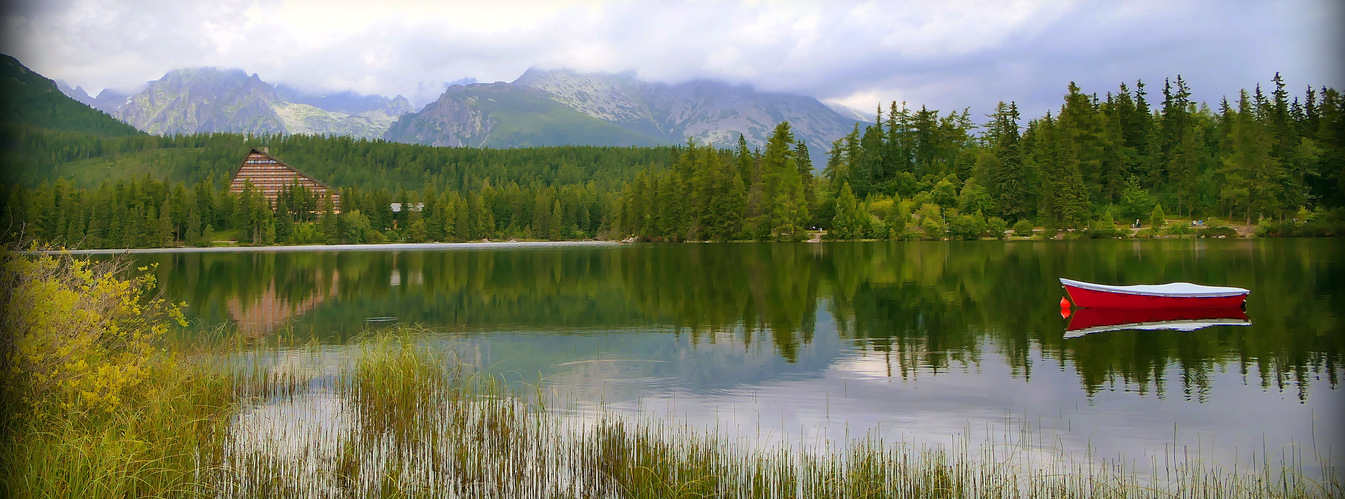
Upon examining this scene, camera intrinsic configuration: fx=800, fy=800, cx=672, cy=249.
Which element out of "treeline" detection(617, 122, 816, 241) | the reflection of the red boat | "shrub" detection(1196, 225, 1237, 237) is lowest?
the reflection of the red boat

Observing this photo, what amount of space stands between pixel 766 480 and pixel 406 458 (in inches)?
182

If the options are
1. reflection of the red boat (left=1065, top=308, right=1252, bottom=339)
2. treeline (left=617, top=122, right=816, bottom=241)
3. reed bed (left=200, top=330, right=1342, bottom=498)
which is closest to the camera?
reed bed (left=200, top=330, right=1342, bottom=498)

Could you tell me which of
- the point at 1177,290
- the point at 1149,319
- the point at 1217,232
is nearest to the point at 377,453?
the point at 1149,319

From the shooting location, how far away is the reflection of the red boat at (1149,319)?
23.1 m

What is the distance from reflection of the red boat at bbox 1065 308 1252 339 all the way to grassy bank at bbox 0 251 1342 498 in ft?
46.9

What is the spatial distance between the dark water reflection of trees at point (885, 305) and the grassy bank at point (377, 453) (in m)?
6.77

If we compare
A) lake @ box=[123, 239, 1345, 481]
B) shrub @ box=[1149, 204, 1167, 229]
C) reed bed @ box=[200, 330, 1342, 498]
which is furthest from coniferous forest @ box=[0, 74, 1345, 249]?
reed bed @ box=[200, 330, 1342, 498]

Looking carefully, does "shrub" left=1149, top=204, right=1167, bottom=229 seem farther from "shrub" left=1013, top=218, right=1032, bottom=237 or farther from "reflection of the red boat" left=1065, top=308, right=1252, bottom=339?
"reflection of the red boat" left=1065, top=308, right=1252, bottom=339

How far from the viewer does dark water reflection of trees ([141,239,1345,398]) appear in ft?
60.0

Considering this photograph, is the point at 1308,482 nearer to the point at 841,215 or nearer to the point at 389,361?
the point at 389,361

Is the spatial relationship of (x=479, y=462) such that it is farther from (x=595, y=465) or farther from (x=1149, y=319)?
(x=1149, y=319)

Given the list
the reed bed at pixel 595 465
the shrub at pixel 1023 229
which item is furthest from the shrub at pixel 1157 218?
the reed bed at pixel 595 465

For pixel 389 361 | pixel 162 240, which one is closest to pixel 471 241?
pixel 162 240

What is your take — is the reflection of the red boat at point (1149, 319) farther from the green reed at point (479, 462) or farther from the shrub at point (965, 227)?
the shrub at point (965, 227)
